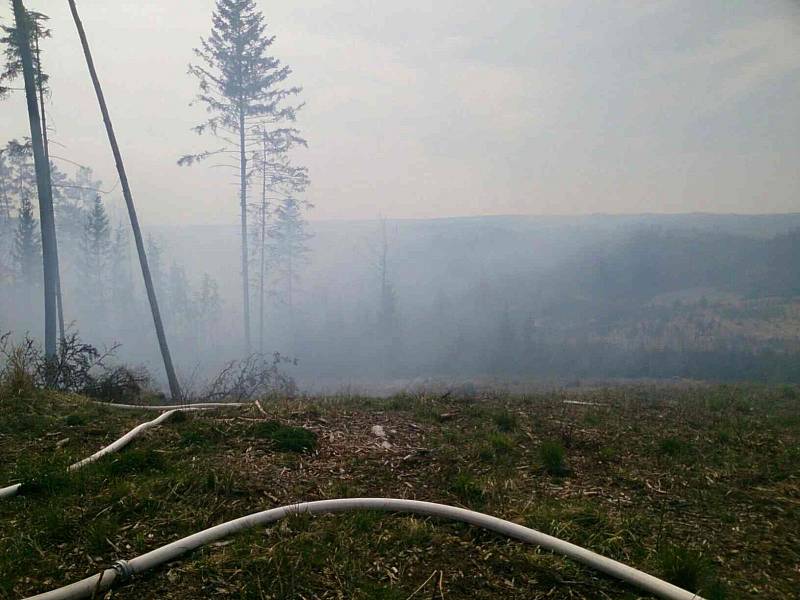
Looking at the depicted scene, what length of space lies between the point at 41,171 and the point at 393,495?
15245 mm

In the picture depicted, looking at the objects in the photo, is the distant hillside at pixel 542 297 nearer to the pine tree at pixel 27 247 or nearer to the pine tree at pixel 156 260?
the pine tree at pixel 156 260

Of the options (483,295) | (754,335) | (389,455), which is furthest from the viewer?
(483,295)

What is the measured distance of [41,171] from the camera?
13.5 meters

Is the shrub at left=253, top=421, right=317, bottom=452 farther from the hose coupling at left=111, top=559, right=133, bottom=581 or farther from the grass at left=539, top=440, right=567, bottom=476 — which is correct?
the grass at left=539, top=440, right=567, bottom=476

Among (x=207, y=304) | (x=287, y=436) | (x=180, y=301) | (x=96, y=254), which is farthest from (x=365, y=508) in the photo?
(x=180, y=301)

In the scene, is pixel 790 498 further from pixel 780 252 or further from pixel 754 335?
pixel 780 252

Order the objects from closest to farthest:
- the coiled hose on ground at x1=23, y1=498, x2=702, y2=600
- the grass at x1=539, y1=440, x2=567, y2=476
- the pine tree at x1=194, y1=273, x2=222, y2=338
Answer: the coiled hose on ground at x1=23, y1=498, x2=702, y2=600
the grass at x1=539, y1=440, x2=567, y2=476
the pine tree at x1=194, y1=273, x2=222, y2=338

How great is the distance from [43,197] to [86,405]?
34.0ft

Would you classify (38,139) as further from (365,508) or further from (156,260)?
(156,260)

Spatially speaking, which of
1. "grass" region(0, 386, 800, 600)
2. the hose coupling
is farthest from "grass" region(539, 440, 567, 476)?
the hose coupling

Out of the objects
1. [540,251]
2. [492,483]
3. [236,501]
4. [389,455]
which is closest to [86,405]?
[236,501]

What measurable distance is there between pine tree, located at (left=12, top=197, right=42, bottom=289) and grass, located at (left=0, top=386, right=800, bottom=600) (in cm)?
3031

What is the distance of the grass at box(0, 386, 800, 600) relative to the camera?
264cm

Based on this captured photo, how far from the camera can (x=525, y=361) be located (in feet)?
106
